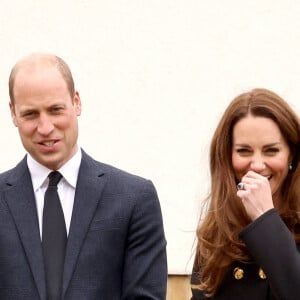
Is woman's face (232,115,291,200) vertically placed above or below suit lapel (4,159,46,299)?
above

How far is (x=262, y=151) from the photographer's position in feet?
12.2

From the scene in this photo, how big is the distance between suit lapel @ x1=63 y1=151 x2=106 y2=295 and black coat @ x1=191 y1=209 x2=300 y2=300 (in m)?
0.54

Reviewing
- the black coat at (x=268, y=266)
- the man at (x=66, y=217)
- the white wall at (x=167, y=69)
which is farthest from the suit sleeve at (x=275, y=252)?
the white wall at (x=167, y=69)

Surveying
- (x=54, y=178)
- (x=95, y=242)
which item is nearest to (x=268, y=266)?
(x=95, y=242)

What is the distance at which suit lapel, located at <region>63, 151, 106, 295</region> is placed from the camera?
3742mm

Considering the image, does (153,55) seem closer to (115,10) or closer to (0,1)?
(115,10)

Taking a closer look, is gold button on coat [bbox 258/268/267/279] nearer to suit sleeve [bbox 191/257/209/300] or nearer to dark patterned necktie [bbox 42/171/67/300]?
suit sleeve [bbox 191/257/209/300]

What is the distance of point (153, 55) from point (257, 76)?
1.95 ft

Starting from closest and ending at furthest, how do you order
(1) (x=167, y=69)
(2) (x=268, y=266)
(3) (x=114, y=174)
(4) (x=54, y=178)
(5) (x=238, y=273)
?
(2) (x=268, y=266), (5) (x=238, y=273), (4) (x=54, y=178), (3) (x=114, y=174), (1) (x=167, y=69)

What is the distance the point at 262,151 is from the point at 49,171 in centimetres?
80

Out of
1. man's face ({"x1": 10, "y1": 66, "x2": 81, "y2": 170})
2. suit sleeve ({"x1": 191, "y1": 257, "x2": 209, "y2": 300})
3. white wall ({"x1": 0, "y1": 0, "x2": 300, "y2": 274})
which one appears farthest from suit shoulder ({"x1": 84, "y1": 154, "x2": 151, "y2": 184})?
white wall ({"x1": 0, "y1": 0, "x2": 300, "y2": 274})

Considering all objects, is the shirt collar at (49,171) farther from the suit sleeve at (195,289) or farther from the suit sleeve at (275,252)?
the suit sleeve at (275,252)

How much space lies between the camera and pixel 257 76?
19.1 feet

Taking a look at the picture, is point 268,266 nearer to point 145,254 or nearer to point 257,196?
point 257,196
